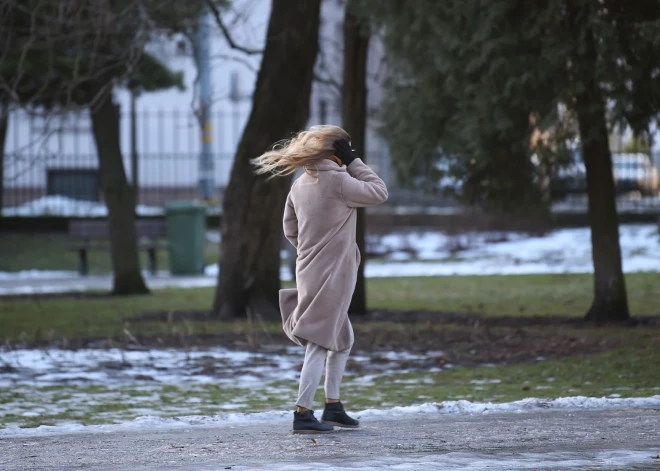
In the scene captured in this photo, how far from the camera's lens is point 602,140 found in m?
12.2

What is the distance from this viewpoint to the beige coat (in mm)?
6316

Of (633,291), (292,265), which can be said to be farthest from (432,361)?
(292,265)

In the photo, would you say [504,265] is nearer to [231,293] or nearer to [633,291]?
[633,291]

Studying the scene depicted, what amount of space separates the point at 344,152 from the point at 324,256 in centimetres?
59

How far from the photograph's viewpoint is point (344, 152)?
21.2 feet

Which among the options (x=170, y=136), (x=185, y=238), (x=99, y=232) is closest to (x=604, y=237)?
(x=185, y=238)

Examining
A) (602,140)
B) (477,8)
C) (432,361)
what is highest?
(477,8)

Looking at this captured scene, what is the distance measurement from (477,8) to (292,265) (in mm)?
7723

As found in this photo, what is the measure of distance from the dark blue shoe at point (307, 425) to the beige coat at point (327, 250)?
1.28 feet

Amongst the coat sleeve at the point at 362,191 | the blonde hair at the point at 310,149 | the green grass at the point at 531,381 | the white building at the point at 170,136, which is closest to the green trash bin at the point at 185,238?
the white building at the point at 170,136

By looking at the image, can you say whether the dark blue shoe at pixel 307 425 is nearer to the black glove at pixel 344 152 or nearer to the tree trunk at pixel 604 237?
the black glove at pixel 344 152

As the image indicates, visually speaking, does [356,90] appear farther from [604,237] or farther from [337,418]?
[337,418]

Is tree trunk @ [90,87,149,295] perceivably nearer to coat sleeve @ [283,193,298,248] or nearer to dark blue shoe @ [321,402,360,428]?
coat sleeve @ [283,193,298,248]

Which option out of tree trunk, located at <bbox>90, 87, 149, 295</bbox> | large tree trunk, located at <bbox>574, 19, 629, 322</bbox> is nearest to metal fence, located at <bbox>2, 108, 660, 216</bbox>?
tree trunk, located at <bbox>90, 87, 149, 295</bbox>
